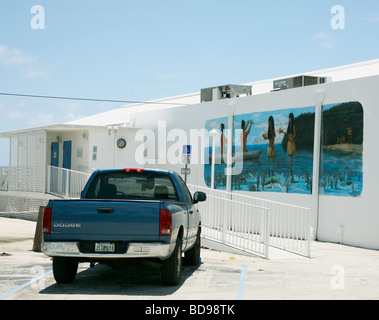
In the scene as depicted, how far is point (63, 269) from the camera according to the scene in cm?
838

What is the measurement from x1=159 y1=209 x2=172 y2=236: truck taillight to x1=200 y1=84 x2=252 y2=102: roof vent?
47.5ft

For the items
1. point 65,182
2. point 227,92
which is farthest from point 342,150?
point 65,182

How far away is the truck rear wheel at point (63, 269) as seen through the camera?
835 cm

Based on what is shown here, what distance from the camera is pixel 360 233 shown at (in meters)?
15.9

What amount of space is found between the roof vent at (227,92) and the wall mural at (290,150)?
115cm

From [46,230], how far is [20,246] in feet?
21.7

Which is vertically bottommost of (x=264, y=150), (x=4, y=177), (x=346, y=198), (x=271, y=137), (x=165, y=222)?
(x=4, y=177)

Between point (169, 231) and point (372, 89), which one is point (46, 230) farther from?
point (372, 89)

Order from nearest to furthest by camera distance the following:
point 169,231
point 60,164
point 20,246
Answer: point 169,231 → point 20,246 → point 60,164

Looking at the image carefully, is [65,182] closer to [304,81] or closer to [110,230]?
[304,81]

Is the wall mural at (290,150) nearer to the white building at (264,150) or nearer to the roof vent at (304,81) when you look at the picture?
the white building at (264,150)

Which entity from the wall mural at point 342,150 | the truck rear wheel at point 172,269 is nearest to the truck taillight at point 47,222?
the truck rear wheel at point 172,269

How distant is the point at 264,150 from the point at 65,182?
812cm
